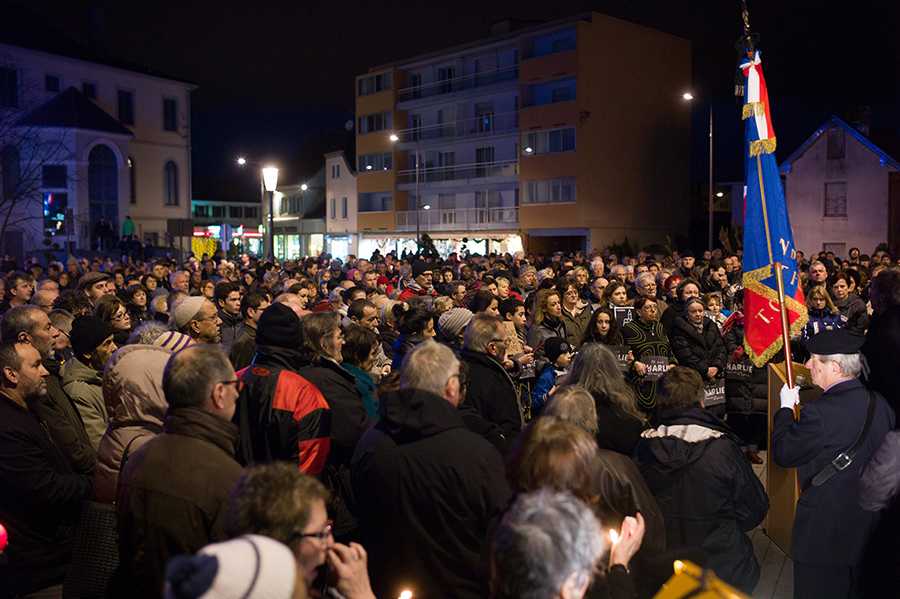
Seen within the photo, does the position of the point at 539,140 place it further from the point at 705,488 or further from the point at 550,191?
the point at 705,488

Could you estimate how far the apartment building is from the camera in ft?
142

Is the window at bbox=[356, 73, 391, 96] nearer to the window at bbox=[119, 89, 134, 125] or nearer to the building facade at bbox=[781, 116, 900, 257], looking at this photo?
the window at bbox=[119, 89, 134, 125]

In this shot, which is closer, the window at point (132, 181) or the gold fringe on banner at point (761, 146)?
the gold fringe on banner at point (761, 146)

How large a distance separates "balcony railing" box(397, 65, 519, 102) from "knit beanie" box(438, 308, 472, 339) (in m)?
41.5

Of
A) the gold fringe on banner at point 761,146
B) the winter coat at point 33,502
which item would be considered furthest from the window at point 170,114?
the winter coat at point 33,502

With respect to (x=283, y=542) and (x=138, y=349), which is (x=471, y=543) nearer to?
(x=283, y=542)

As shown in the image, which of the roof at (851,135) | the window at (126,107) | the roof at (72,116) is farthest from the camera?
the window at (126,107)

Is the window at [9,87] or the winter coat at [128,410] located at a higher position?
the window at [9,87]

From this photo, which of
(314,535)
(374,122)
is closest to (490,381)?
(314,535)

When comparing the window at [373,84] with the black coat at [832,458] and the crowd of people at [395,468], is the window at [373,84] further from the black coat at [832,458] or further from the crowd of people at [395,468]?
the black coat at [832,458]

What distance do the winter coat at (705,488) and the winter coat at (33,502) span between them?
3.18 m

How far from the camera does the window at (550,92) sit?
43781mm

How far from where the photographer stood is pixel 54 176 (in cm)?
4606

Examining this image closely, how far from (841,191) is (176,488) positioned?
41714mm
